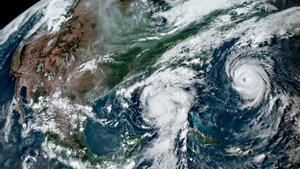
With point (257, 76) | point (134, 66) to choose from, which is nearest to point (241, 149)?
point (257, 76)

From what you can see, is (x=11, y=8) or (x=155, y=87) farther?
(x=11, y=8)

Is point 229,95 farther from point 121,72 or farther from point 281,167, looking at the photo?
point 121,72

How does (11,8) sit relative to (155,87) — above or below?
above

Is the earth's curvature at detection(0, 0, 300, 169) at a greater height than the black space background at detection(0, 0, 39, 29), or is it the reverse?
the black space background at detection(0, 0, 39, 29)

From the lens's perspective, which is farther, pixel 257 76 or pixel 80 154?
pixel 80 154
